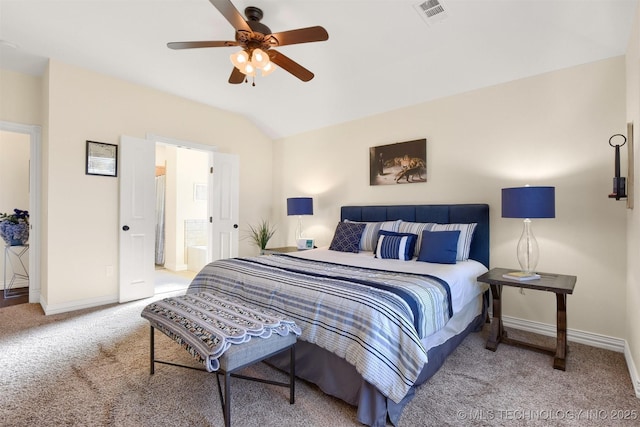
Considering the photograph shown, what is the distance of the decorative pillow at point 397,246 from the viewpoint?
10.1 ft

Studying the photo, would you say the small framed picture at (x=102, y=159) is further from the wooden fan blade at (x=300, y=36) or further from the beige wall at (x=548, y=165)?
the beige wall at (x=548, y=165)

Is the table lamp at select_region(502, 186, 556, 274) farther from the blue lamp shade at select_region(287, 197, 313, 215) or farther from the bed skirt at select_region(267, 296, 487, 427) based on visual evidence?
the blue lamp shade at select_region(287, 197, 313, 215)

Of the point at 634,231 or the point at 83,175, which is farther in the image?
the point at 83,175

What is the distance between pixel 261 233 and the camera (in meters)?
5.16

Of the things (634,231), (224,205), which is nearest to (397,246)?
(634,231)

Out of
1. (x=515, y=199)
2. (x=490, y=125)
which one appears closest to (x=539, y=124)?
(x=490, y=125)

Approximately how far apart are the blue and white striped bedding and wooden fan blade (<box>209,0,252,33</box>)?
1.82 metres

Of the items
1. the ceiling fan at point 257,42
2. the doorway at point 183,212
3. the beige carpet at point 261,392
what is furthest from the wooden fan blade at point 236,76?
the doorway at point 183,212

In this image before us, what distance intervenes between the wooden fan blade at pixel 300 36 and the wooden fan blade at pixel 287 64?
0.10m

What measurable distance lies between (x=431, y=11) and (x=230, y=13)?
5.64 ft

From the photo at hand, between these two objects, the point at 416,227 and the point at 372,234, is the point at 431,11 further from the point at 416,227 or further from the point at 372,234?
the point at 372,234

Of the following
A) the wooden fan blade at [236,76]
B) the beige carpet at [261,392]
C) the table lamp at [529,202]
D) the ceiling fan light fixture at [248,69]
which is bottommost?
the beige carpet at [261,392]

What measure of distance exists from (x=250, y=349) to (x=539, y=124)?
10.6 feet

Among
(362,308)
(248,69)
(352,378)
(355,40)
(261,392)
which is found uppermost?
(355,40)
